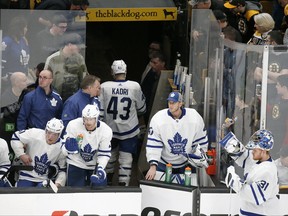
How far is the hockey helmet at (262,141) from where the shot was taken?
12938mm

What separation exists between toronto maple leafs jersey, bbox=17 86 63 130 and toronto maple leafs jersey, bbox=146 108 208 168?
4.05 feet

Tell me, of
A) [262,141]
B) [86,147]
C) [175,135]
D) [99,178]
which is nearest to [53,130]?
[86,147]

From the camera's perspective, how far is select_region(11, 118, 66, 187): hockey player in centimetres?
1405

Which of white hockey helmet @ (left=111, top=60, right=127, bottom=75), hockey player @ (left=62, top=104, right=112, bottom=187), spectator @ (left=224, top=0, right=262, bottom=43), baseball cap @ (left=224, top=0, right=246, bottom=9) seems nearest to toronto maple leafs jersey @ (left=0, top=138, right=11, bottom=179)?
hockey player @ (left=62, top=104, right=112, bottom=187)

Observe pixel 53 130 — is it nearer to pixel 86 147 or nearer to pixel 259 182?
pixel 86 147

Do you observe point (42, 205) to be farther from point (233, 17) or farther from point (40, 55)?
point (233, 17)

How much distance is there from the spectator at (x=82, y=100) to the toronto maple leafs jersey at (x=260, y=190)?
2.31m

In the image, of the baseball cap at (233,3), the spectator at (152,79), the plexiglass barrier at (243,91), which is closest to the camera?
the plexiglass barrier at (243,91)

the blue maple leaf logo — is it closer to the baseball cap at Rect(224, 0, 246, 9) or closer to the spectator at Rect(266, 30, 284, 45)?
the spectator at Rect(266, 30, 284, 45)

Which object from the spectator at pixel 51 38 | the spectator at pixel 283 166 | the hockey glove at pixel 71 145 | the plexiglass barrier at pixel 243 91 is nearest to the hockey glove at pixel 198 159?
the plexiglass barrier at pixel 243 91

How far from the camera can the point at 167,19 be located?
17812mm

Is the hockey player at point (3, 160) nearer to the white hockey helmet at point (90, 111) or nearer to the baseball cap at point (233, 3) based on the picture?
the white hockey helmet at point (90, 111)

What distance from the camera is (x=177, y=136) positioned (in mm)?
14227

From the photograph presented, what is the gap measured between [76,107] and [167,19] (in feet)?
11.5
